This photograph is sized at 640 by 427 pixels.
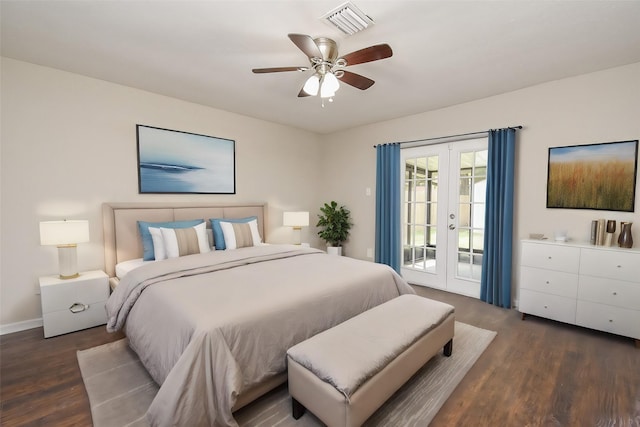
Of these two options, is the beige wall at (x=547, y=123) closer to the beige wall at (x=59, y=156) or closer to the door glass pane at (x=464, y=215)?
the door glass pane at (x=464, y=215)

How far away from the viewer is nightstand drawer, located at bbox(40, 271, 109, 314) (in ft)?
8.41

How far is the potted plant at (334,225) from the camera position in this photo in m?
4.99

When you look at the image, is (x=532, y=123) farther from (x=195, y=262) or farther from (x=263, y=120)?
(x=195, y=262)

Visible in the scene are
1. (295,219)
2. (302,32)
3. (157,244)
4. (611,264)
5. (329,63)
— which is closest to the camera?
(302,32)

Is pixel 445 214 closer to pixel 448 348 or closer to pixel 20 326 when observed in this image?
pixel 448 348

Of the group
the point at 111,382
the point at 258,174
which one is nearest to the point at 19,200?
the point at 111,382

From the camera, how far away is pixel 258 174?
14.9ft

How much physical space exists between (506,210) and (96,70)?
4.58m

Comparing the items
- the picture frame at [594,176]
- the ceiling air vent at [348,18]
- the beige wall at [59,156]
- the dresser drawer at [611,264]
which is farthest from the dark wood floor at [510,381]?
the ceiling air vent at [348,18]

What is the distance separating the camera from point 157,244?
10.00 feet

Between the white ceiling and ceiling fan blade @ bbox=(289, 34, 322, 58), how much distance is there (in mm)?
226

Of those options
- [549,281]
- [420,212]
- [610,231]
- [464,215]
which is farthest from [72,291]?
[610,231]

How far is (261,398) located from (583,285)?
9.89 feet

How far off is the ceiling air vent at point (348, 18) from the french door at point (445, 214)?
2402 mm
